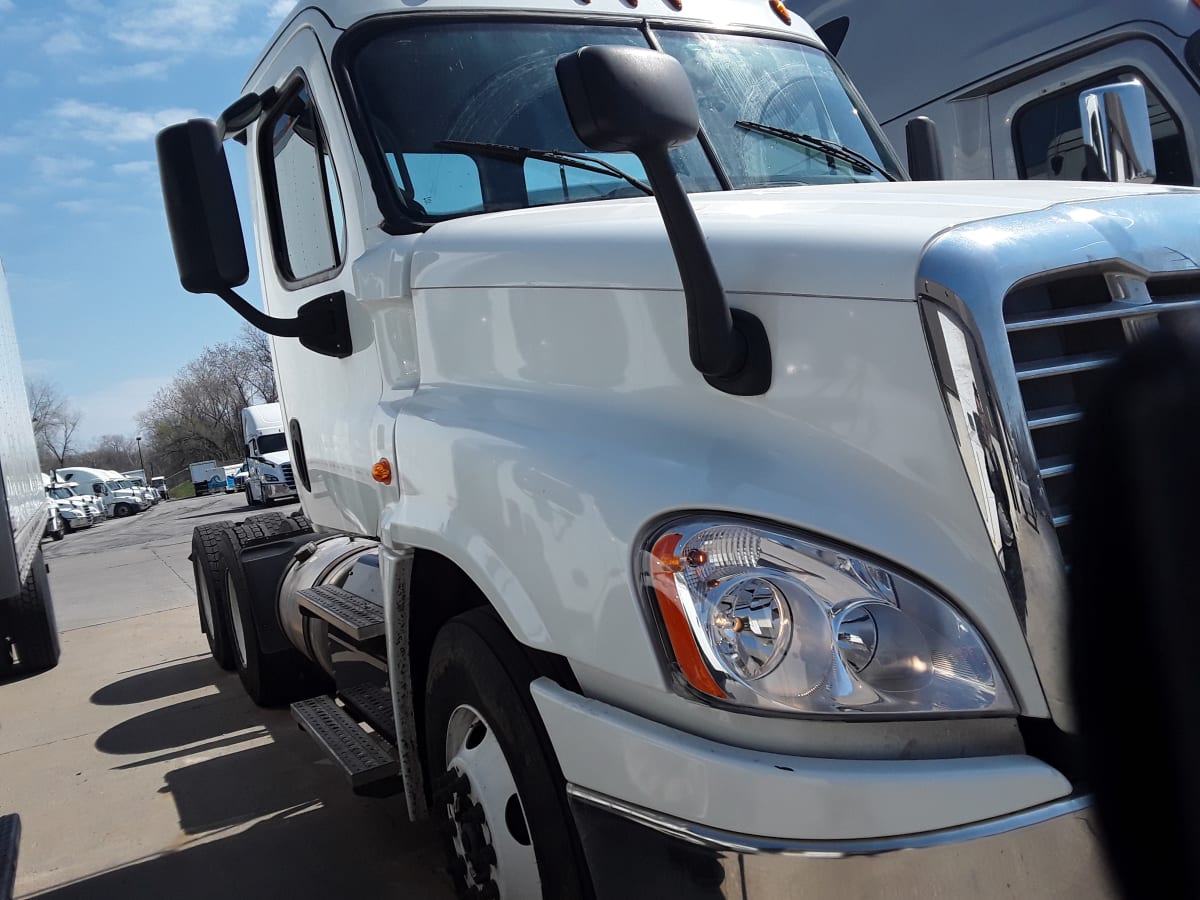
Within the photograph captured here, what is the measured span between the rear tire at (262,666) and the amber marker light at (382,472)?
309 centimetres

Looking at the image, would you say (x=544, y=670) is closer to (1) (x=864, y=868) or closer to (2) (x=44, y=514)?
(1) (x=864, y=868)

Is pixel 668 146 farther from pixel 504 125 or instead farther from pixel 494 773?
pixel 494 773

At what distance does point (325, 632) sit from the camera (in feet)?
14.8

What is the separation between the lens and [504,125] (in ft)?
10.1

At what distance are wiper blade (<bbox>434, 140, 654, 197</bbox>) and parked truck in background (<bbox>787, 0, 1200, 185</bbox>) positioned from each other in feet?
7.48

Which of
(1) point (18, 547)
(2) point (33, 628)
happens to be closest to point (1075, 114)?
(1) point (18, 547)

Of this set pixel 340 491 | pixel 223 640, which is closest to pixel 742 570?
pixel 340 491

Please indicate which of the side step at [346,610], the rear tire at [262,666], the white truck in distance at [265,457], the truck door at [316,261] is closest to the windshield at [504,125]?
the truck door at [316,261]

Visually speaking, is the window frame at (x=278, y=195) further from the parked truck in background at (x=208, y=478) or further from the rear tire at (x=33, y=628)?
the parked truck in background at (x=208, y=478)

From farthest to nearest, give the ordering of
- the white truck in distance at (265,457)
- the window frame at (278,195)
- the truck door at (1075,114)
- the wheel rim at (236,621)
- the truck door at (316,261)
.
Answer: the white truck in distance at (265,457), the wheel rim at (236,621), the truck door at (1075,114), the window frame at (278,195), the truck door at (316,261)

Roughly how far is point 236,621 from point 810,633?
526 centimetres

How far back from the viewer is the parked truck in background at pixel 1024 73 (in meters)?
4.67

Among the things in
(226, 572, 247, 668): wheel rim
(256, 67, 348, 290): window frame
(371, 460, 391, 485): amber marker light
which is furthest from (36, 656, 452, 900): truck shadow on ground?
(256, 67, 348, 290): window frame

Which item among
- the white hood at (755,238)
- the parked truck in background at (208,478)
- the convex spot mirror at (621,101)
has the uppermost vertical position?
the convex spot mirror at (621,101)
